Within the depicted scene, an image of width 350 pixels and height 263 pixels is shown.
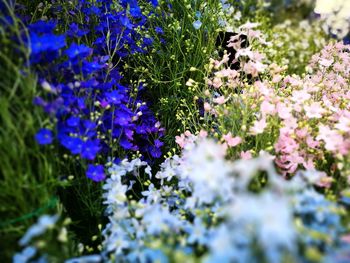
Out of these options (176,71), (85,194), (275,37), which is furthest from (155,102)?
(275,37)

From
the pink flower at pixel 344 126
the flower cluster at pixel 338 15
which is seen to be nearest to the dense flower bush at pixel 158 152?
the pink flower at pixel 344 126

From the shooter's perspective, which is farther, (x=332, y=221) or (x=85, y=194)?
(x=85, y=194)

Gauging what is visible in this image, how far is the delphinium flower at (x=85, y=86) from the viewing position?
1356 millimetres

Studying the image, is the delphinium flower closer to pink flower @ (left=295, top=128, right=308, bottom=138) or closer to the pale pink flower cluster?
the pale pink flower cluster

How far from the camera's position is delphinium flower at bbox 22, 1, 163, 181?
136 centimetres

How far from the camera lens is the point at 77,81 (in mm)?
1532

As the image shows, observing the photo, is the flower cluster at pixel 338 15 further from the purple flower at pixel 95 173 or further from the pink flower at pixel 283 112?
the purple flower at pixel 95 173

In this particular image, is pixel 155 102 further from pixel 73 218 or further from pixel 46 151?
pixel 46 151

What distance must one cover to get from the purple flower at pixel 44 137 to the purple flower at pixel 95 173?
0.73ft

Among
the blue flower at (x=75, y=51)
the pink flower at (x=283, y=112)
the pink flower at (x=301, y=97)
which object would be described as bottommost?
the pink flower at (x=283, y=112)

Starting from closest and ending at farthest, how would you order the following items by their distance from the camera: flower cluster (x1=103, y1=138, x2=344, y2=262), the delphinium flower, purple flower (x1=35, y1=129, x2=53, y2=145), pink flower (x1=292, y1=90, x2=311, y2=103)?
flower cluster (x1=103, y1=138, x2=344, y2=262), purple flower (x1=35, y1=129, x2=53, y2=145), the delphinium flower, pink flower (x1=292, y1=90, x2=311, y2=103)

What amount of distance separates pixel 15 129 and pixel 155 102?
117cm

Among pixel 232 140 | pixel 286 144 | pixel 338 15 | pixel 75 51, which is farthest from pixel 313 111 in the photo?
pixel 338 15

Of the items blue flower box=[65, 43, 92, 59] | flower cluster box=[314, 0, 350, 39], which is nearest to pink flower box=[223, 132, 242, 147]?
blue flower box=[65, 43, 92, 59]
